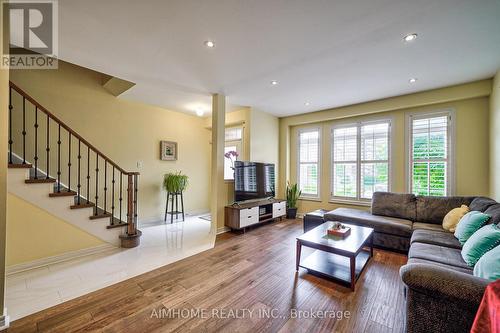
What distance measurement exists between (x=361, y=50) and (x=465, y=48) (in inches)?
46.7

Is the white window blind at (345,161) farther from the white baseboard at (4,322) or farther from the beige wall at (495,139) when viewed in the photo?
the white baseboard at (4,322)

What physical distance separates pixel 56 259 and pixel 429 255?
4526mm

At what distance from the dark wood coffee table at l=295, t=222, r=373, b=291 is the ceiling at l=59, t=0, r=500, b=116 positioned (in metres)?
2.30

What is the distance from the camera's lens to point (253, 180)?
4566 mm

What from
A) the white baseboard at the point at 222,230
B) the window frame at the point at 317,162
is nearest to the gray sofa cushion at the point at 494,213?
the window frame at the point at 317,162

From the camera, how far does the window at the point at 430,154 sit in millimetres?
3643

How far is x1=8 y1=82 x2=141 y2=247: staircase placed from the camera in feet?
8.59

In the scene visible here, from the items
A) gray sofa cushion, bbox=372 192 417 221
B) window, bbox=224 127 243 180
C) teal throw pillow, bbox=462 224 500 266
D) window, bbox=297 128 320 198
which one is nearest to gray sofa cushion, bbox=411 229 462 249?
teal throw pillow, bbox=462 224 500 266

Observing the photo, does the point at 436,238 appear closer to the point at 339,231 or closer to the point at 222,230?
the point at 339,231

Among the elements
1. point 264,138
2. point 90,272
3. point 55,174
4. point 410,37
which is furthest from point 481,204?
point 55,174

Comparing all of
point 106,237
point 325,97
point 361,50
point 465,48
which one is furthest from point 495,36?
point 106,237

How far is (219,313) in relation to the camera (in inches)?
70.8

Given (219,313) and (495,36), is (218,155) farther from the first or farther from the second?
(495,36)

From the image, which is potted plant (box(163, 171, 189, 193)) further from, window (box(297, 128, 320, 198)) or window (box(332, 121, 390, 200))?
window (box(332, 121, 390, 200))
